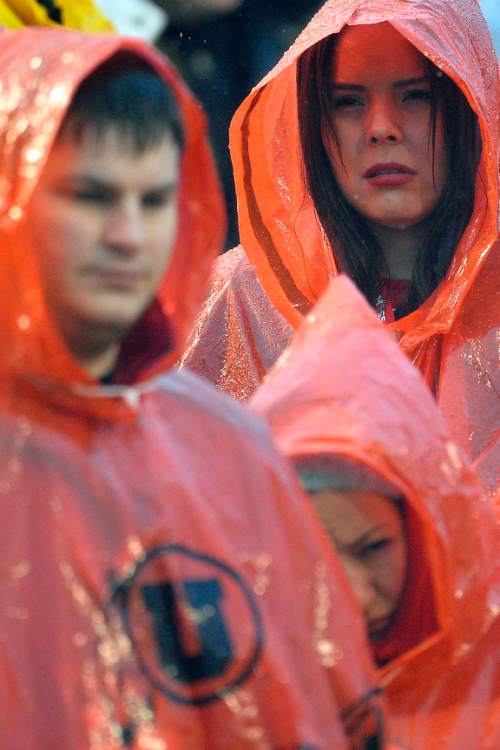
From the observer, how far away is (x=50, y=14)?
2.64m

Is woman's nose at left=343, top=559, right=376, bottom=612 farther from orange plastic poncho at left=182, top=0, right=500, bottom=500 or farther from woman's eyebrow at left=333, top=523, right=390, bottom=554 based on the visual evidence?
orange plastic poncho at left=182, top=0, right=500, bottom=500

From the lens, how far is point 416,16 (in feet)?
9.74

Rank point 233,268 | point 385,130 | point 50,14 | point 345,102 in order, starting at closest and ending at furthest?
point 50,14, point 385,130, point 345,102, point 233,268

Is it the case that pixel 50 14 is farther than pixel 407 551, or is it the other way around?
Answer: pixel 50 14

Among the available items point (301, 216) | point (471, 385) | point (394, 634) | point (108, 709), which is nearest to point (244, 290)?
point (301, 216)

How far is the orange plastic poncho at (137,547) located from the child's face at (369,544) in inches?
8.9

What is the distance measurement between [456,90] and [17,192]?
167cm

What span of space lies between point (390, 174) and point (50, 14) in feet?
1.92

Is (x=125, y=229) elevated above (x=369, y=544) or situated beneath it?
elevated above

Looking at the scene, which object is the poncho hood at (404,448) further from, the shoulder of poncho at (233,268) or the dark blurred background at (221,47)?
the dark blurred background at (221,47)

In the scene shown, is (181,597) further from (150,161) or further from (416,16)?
(416,16)

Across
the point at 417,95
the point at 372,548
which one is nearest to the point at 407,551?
the point at 372,548

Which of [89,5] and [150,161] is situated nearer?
[150,161]

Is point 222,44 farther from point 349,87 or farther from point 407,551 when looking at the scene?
point 407,551
